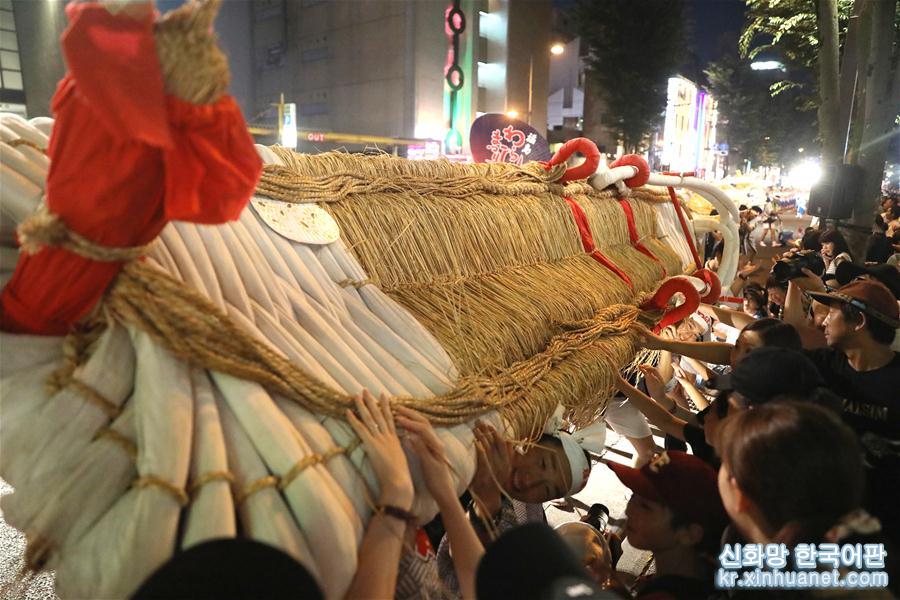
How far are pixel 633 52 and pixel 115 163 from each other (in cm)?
2257

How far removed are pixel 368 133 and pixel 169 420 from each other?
51.6 feet

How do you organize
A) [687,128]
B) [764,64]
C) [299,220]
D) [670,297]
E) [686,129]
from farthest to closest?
[687,128], [686,129], [764,64], [670,297], [299,220]

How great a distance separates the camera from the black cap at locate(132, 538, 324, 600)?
0.71m

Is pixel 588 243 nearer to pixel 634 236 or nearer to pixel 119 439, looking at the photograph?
pixel 634 236

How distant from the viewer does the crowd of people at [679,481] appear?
95 centimetres

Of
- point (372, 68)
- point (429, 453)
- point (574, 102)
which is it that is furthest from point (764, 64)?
point (574, 102)

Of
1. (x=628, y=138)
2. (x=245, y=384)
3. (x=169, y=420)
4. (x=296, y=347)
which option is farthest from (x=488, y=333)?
(x=628, y=138)

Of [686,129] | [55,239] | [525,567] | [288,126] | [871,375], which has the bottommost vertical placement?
[871,375]

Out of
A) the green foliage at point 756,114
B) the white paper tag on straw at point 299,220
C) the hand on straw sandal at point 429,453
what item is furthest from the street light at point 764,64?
the green foliage at point 756,114

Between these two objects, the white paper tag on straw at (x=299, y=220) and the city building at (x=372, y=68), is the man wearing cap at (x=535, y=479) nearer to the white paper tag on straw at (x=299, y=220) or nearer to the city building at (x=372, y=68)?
the white paper tag on straw at (x=299, y=220)

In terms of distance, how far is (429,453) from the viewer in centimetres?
118

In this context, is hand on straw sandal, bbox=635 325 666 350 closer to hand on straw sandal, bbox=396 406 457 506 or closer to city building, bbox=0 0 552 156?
hand on straw sandal, bbox=396 406 457 506

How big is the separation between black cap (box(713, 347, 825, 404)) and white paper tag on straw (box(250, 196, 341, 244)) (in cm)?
144

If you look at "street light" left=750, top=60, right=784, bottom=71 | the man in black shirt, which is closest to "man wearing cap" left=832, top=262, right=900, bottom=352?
the man in black shirt
